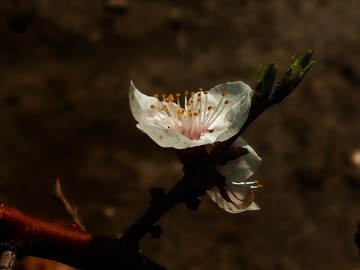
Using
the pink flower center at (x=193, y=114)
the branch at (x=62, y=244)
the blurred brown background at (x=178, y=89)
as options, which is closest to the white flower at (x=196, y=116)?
the pink flower center at (x=193, y=114)

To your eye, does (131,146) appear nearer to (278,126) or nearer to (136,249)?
(278,126)

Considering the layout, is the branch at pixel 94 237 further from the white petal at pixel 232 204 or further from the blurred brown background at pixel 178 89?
the blurred brown background at pixel 178 89

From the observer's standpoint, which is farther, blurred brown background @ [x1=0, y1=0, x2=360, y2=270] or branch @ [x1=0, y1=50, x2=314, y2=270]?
blurred brown background @ [x1=0, y1=0, x2=360, y2=270]

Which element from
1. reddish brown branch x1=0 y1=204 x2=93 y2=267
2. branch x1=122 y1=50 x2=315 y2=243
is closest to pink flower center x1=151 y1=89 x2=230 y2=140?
branch x1=122 y1=50 x2=315 y2=243

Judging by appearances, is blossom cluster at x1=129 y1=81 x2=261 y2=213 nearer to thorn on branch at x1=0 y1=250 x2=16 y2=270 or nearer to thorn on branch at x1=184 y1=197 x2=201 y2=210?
thorn on branch at x1=184 y1=197 x2=201 y2=210

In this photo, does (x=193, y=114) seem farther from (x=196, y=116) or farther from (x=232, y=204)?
(x=232, y=204)

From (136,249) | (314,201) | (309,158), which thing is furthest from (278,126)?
(136,249)

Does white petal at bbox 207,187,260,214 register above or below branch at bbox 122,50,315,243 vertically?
below
